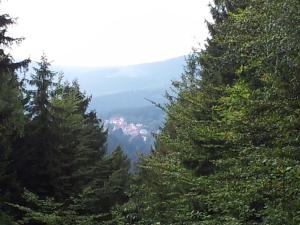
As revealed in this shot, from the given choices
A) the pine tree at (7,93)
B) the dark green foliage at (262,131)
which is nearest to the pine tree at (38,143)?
the pine tree at (7,93)

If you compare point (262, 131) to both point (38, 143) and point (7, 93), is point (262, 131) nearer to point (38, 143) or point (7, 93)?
point (7, 93)

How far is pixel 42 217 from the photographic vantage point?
12531mm

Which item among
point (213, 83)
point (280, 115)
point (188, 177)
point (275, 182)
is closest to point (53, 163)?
point (213, 83)

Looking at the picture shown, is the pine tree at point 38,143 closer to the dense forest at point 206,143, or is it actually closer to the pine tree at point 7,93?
the dense forest at point 206,143

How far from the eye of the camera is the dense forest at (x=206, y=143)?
24.1ft

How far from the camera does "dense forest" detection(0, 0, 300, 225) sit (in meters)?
7.35

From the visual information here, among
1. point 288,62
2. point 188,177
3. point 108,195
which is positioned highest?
point 288,62

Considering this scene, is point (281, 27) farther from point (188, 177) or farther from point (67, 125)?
point (67, 125)

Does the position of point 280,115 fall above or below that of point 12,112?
below

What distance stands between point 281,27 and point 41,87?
15.0 meters

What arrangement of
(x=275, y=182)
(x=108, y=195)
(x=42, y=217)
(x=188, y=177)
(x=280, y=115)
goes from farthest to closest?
(x=108, y=195), (x=42, y=217), (x=188, y=177), (x=280, y=115), (x=275, y=182)

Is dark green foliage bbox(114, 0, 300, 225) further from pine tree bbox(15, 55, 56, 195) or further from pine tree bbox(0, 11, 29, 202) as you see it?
pine tree bbox(15, 55, 56, 195)

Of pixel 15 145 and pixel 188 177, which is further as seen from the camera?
pixel 15 145

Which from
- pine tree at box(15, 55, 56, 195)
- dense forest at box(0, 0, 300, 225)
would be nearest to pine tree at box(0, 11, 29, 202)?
dense forest at box(0, 0, 300, 225)
